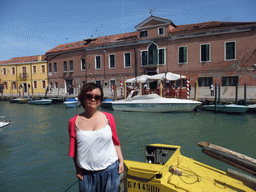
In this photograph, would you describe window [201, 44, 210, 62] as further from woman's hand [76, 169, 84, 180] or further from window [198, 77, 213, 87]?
woman's hand [76, 169, 84, 180]

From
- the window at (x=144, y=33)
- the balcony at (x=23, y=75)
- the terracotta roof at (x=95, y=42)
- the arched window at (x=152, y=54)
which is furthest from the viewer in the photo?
the balcony at (x=23, y=75)

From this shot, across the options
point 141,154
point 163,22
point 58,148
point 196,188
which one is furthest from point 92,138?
point 163,22

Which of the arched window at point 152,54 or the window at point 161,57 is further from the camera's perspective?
the arched window at point 152,54

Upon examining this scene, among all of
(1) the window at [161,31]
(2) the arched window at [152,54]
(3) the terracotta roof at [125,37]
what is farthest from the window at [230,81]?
(1) the window at [161,31]

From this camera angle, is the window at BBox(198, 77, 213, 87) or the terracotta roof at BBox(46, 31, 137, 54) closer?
the window at BBox(198, 77, 213, 87)

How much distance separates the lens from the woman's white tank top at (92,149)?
1.93m

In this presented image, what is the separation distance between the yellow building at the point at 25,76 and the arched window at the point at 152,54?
1744 centimetres

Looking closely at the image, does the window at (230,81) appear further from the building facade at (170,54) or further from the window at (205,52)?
the window at (205,52)

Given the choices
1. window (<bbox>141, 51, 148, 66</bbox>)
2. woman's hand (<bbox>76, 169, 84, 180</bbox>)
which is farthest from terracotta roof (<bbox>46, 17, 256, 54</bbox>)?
woman's hand (<bbox>76, 169, 84, 180</bbox>)

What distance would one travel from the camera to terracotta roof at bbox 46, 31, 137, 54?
963 inches

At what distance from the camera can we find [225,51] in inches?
731

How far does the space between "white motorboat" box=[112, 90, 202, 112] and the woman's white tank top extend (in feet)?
40.8

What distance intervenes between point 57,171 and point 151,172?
3701 mm

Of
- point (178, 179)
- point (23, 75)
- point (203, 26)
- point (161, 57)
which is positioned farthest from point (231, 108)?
point (23, 75)
